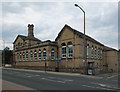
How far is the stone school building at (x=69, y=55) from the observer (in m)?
28.3

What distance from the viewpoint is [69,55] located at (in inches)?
1192

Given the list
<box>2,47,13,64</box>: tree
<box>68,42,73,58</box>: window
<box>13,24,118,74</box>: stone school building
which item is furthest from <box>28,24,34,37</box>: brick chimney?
<box>68,42,73,58</box>: window

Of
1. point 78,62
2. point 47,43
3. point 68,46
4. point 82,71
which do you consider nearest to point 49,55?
point 47,43

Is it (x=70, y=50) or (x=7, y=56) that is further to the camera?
(x=7, y=56)

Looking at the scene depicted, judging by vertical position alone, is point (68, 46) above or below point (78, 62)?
above

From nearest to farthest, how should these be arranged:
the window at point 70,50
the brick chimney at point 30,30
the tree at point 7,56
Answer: the window at point 70,50 < the brick chimney at point 30,30 < the tree at point 7,56

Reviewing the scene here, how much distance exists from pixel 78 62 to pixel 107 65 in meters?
18.4

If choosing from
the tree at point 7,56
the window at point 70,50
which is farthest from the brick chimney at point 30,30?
the window at point 70,50

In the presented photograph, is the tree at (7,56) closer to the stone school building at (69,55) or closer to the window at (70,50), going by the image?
the stone school building at (69,55)

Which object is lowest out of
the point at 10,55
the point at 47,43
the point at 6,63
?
the point at 6,63

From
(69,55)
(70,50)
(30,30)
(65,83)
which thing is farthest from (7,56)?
(65,83)

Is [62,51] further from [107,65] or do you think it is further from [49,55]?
[107,65]

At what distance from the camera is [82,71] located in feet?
83.3

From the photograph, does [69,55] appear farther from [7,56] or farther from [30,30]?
[7,56]
